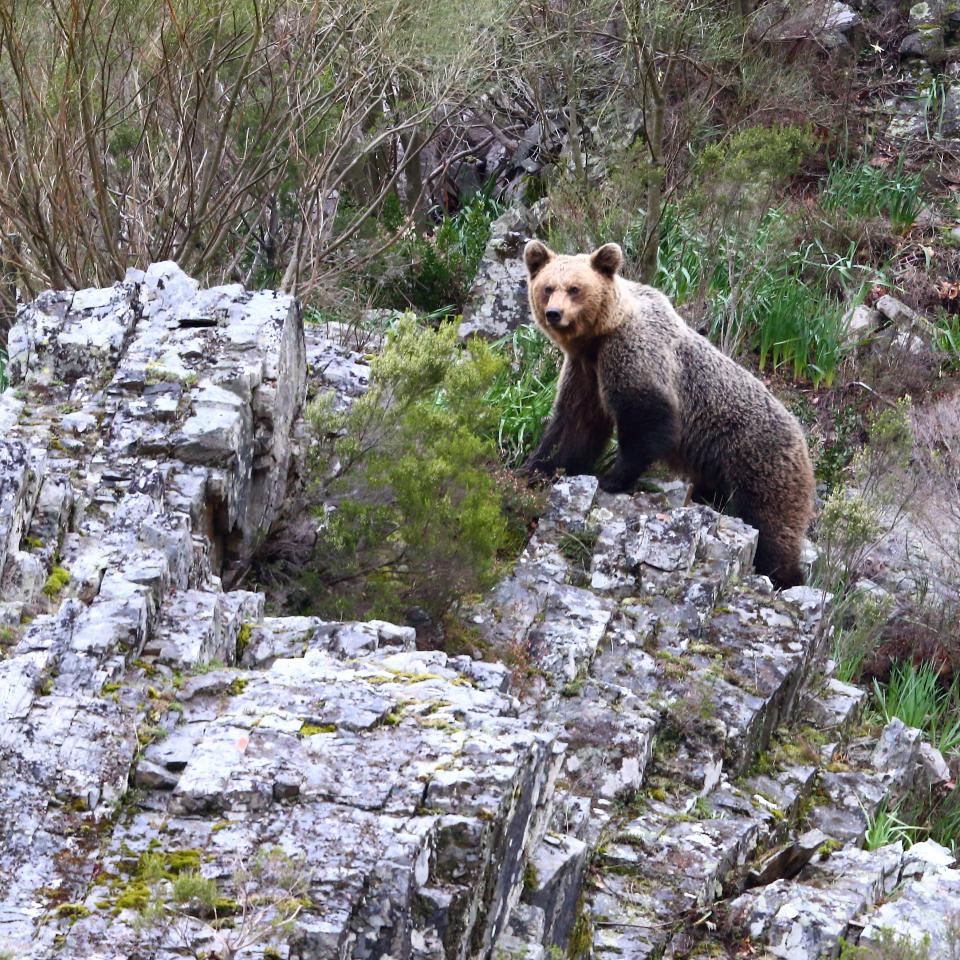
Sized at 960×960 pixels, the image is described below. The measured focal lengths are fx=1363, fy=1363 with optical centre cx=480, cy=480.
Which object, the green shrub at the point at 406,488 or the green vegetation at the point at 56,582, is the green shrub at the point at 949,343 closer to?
the green shrub at the point at 406,488

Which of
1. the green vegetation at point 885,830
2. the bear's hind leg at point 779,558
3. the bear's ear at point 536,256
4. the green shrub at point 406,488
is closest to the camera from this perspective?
the green shrub at point 406,488

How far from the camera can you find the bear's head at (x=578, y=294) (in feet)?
25.1

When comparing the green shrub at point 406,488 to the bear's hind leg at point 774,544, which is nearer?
the green shrub at point 406,488

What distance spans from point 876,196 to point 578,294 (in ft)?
21.9

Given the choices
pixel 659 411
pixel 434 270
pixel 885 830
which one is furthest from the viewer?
pixel 434 270

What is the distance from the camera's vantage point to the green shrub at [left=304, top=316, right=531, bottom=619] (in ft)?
19.4

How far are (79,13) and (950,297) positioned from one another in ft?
27.9

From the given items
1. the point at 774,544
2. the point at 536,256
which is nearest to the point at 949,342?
the point at 774,544

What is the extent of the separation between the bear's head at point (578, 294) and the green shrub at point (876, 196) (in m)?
6.02

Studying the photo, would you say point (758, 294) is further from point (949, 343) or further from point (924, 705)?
point (924, 705)

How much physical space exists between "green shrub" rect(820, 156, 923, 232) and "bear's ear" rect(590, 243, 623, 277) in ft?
19.5

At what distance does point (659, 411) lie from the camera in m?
7.80

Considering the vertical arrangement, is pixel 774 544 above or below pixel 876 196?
below

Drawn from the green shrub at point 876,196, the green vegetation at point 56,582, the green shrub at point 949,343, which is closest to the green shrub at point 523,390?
the green shrub at point 949,343
